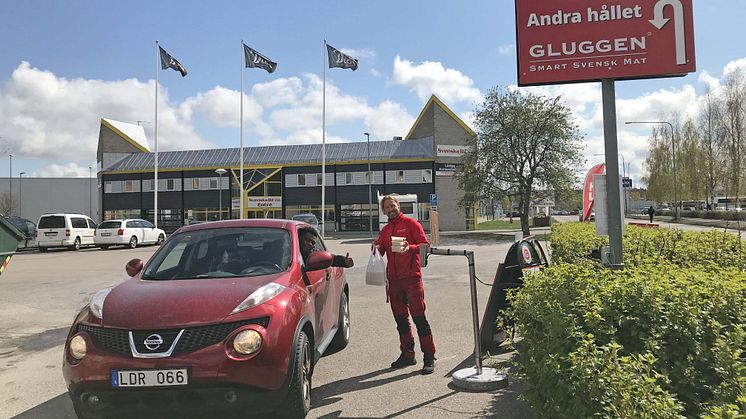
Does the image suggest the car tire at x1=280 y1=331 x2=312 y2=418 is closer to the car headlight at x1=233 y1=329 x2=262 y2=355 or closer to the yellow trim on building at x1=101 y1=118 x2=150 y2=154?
the car headlight at x1=233 y1=329 x2=262 y2=355

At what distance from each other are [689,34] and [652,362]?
5.68 metres

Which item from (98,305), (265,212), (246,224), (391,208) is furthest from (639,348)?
(265,212)

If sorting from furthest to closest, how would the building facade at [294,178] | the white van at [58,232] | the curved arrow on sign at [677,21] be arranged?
the building facade at [294,178] → the white van at [58,232] → the curved arrow on sign at [677,21]

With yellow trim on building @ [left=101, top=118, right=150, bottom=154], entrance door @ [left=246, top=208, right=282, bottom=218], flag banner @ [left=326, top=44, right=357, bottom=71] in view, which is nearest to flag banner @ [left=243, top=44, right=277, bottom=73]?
flag banner @ [left=326, top=44, right=357, bottom=71]

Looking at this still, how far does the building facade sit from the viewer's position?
166 ft

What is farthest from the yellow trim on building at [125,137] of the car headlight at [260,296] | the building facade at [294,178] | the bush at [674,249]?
the car headlight at [260,296]

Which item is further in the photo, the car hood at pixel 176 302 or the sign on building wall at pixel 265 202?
the sign on building wall at pixel 265 202

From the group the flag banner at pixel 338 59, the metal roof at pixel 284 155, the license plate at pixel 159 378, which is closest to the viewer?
the license plate at pixel 159 378

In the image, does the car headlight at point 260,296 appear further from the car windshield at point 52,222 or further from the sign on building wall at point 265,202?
the sign on building wall at point 265,202

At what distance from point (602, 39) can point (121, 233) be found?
27.8 m

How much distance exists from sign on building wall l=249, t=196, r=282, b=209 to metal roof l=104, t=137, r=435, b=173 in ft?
12.1

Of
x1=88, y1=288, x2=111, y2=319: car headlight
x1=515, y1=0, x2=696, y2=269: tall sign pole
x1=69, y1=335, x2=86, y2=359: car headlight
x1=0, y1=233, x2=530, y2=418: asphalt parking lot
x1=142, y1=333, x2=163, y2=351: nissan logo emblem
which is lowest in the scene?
x1=0, y1=233, x2=530, y2=418: asphalt parking lot

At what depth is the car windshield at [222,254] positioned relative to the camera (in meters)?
4.68

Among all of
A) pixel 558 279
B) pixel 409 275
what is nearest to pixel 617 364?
pixel 558 279
